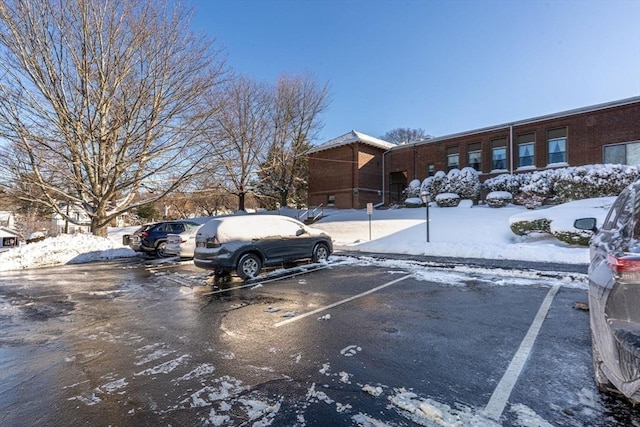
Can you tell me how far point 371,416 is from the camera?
8.63 feet

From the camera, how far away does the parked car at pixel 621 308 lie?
212 centimetres

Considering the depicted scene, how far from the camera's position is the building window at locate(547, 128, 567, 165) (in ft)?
72.8

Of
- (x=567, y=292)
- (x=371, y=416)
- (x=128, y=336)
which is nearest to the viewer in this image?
(x=371, y=416)

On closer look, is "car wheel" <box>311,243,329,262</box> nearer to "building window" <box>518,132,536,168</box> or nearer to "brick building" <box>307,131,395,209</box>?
"brick building" <box>307,131,395,209</box>

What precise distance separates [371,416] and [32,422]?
2.72 meters

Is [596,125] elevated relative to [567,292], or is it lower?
elevated

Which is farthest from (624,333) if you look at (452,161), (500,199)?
(452,161)

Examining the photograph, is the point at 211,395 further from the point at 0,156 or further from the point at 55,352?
the point at 0,156

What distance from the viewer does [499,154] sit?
25.0m

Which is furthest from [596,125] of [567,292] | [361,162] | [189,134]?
[189,134]

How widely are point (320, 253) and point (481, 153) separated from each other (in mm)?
20283

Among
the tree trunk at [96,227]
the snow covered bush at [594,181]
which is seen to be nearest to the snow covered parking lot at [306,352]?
the tree trunk at [96,227]

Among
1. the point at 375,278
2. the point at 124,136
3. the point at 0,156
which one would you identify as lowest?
the point at 375,278

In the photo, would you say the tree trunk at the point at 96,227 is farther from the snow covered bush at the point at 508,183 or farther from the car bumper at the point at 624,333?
the snow covered bush at the point at 508,183
